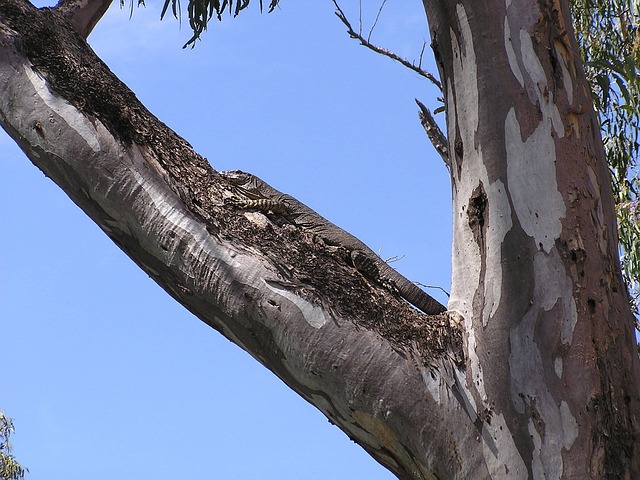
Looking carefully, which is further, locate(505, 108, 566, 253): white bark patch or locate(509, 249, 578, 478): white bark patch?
locate(505, 108, 566, 253): white bark patch

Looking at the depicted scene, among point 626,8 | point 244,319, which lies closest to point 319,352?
point 244,319

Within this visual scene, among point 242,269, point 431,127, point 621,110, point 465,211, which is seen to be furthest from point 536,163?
point 621,110

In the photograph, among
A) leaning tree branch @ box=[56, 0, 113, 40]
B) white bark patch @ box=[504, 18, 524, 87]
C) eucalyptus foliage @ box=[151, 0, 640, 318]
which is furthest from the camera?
eucalyptus foliage @ box=[151, 0, 640, 318]

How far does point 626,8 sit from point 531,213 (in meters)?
5.65

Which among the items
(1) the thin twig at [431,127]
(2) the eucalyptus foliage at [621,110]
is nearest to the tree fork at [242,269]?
(1) the thin twig at [431,127]

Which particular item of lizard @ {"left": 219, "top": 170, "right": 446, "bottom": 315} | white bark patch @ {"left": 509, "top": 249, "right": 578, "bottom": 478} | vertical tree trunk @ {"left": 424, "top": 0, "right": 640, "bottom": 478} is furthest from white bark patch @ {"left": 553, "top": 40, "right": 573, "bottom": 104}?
lizard @ {"left": 219, "top": 170, "right": 446, "bottom": 315}

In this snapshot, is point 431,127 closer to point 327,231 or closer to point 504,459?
point 327,231

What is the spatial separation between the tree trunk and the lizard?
Answer: 68 millimetres

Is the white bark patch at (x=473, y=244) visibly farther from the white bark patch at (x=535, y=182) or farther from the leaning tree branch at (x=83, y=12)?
the leaning tree branch at (x=83, y=12)

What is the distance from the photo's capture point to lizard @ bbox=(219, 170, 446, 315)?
2.35m

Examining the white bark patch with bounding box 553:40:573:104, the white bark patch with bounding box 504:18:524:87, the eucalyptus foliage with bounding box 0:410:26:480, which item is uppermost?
the white bark patch with bounding box 553:40:573:104

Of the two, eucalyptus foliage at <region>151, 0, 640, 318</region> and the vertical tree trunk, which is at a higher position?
eucalyptus foliage at <region>151, 0, 640, 318</region>

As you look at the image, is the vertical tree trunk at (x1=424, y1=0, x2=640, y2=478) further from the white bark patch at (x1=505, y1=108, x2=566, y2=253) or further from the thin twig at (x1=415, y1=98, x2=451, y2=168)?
the thin twig at (x1=415, y1=98, x2=451, y2=168)

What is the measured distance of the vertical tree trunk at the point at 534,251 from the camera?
2.01m
